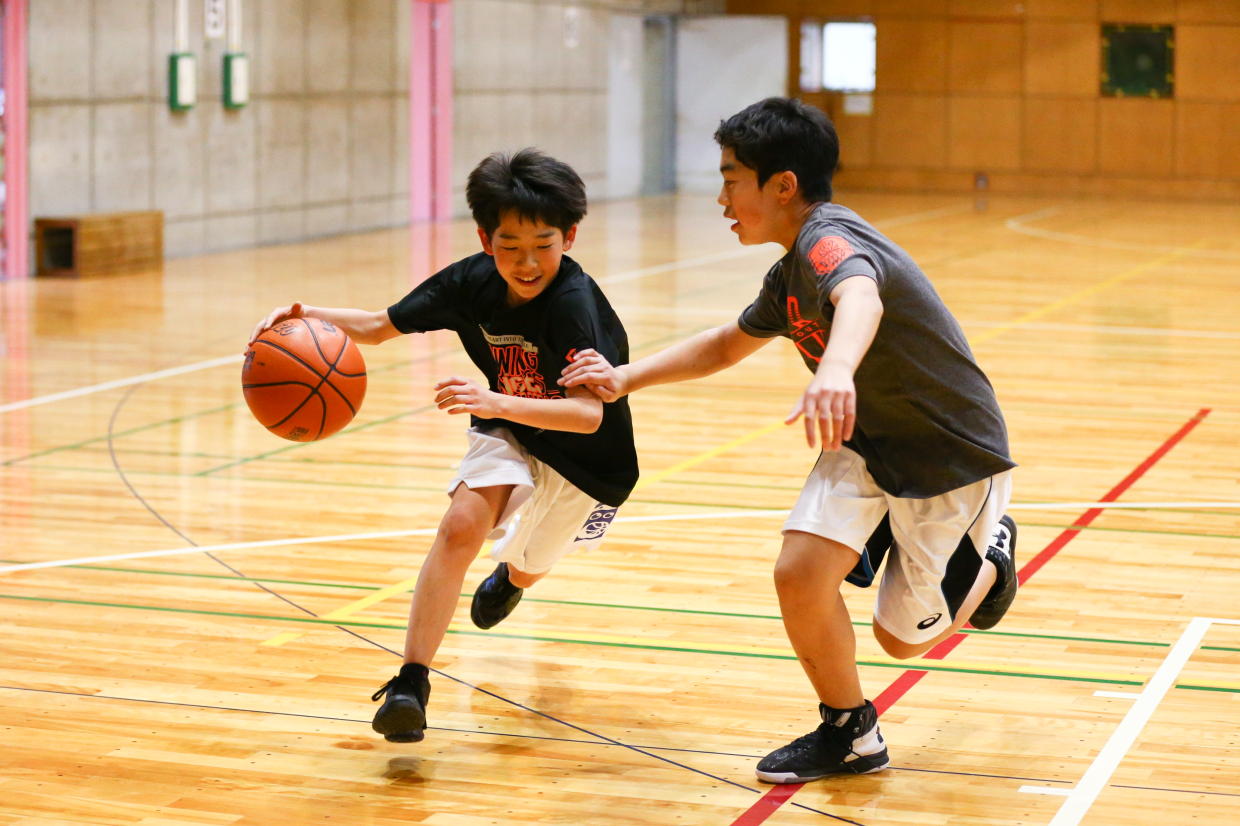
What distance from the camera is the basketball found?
3.88m

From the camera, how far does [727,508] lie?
584 cm

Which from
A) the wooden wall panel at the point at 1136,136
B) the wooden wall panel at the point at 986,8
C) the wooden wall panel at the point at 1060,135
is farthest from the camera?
the wooden wall panel at the point at 986,8

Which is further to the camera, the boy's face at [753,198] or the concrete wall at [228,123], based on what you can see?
the concrete wall at [228,123]

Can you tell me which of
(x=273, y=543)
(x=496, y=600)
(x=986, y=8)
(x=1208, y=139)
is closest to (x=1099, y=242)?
(x=1208, y=139)

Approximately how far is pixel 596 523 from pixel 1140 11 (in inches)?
848

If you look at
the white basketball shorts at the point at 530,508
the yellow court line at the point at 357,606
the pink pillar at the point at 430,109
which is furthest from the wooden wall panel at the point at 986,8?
the white basketball shorts at the point at 530,508

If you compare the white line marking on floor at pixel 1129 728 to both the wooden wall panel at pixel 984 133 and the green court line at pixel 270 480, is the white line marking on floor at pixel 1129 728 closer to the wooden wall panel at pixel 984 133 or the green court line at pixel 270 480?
the green court line at pixel 270 480

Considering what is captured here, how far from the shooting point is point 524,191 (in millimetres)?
3438

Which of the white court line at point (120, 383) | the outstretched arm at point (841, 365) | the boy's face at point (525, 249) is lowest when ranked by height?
the white court line at point (120, 383)

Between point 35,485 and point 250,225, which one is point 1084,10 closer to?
point 250,225

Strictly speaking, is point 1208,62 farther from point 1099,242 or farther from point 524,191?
point 524,191

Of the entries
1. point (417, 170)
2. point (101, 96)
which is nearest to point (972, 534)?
point (101, 96)

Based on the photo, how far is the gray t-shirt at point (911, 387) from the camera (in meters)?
3.16

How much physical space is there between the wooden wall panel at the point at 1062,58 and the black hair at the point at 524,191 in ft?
70.5
